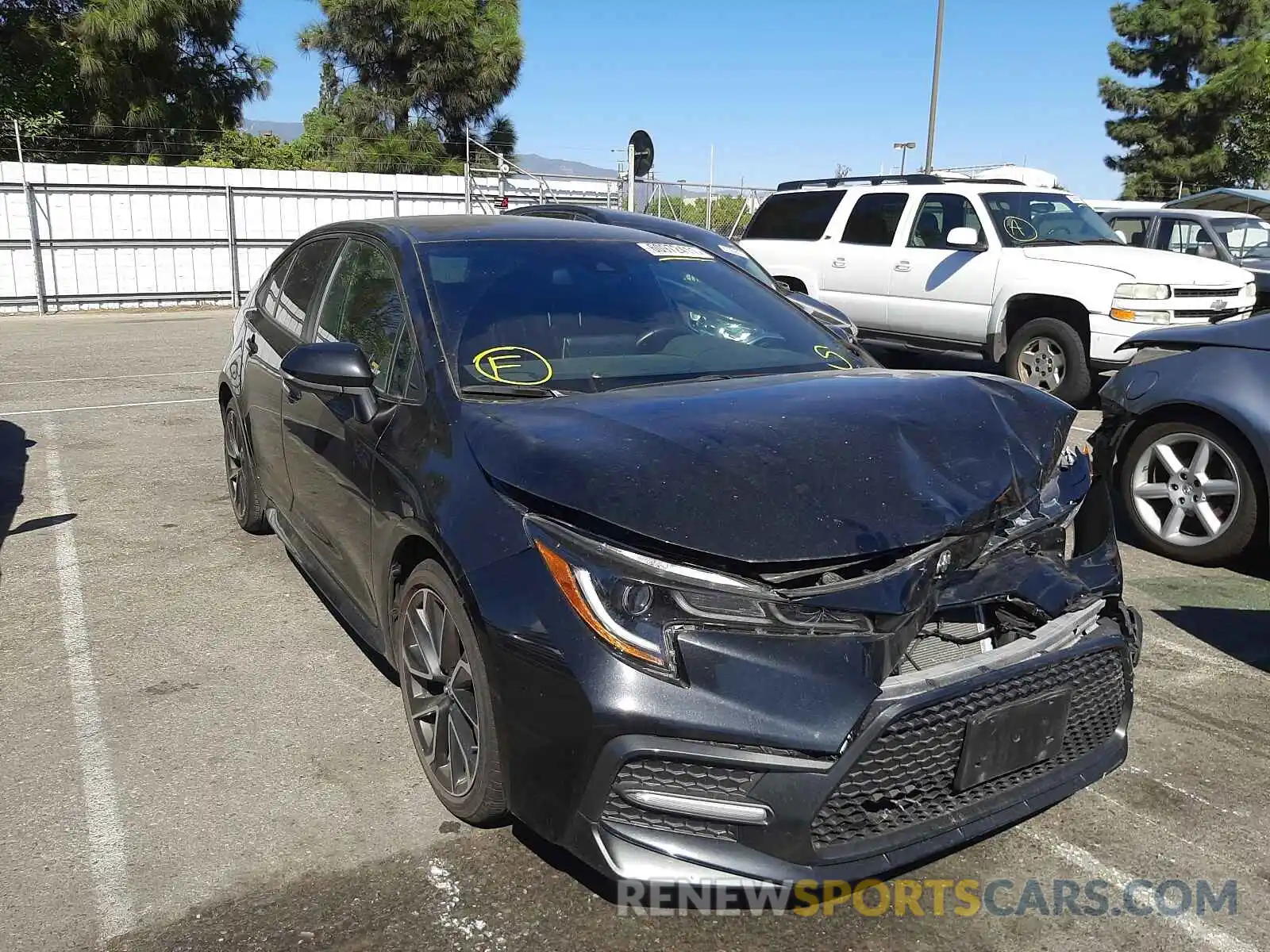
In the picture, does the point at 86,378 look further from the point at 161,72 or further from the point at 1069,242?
the point at 161,72

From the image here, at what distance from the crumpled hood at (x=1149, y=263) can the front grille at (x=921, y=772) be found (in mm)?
7530

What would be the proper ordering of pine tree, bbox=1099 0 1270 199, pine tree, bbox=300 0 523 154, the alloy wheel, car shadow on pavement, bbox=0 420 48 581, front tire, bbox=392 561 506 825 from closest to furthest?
front tire, bbox=392 561 506 825 → the alloy wheel → car shadow on pavement, bbox=0 420 48 581 → pine tree, bbox=300 0 523 154 → pine tree, bbox=1099 0 1270 199

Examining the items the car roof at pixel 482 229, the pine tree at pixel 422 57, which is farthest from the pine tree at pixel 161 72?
the car roof at pixel 482 229

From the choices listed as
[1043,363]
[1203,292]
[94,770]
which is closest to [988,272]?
[1043,363]

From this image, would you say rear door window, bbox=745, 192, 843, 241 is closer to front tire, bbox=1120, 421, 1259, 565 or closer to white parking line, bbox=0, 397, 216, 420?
white parking line, bbox=0, 397, 216, 420

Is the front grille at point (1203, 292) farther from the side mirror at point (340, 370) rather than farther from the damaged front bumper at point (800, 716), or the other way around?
the side mirror at point (340, 370)

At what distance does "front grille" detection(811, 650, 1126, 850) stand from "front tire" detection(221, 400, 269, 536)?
3509 mm

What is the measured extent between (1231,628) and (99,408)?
843 cm

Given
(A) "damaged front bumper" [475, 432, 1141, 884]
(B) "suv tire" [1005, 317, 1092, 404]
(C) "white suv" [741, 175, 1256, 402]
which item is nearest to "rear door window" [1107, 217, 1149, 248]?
(C) "white suv" [741, 175, 1256, 402]

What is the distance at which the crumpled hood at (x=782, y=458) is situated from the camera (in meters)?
2.34

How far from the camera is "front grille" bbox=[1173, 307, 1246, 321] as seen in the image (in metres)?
8.95

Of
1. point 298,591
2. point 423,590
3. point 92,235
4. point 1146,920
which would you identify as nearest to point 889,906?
point 1146,920

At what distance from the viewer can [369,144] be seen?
33906mm

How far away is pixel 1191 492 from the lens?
5.21 m
